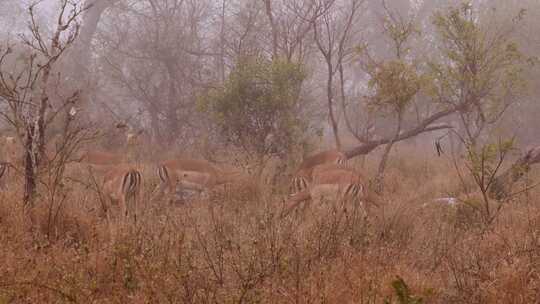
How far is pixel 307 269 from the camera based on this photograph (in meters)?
4.52

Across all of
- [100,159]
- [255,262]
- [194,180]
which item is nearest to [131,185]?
[194,180]

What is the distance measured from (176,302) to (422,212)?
4620 millimetres

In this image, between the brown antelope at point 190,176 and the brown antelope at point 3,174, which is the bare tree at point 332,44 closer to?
the brown antelope at point 190,176

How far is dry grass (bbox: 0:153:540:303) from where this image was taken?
396cm

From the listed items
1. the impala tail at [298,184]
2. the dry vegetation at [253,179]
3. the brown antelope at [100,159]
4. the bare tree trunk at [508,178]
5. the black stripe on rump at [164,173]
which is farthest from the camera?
the brown antelope at [100,159]

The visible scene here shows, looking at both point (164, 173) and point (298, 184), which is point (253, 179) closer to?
point (298, 184)

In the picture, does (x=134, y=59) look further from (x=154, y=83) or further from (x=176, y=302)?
(x=176, y=302)

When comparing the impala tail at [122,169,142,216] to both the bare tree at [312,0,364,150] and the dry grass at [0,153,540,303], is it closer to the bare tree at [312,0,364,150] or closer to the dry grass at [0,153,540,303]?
the dry grass at [0,153,540,303]

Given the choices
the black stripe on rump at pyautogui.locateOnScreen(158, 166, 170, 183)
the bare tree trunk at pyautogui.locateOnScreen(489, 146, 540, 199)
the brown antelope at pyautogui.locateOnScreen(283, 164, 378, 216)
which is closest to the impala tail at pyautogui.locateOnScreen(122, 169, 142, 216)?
the black stripe on rump at pyautogui.locateOnScreen(158, 166, 170, 183)

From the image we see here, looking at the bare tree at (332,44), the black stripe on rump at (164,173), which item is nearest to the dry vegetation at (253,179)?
the black stripe on rump at (164,173)

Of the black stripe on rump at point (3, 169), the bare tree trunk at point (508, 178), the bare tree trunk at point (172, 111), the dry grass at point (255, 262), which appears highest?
the bare tree trunk at point (172, 111)

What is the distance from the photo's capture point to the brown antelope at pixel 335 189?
23.1 feet

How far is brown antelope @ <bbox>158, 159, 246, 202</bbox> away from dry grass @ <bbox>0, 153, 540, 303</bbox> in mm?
2786

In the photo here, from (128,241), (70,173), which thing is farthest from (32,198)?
(70,173)
